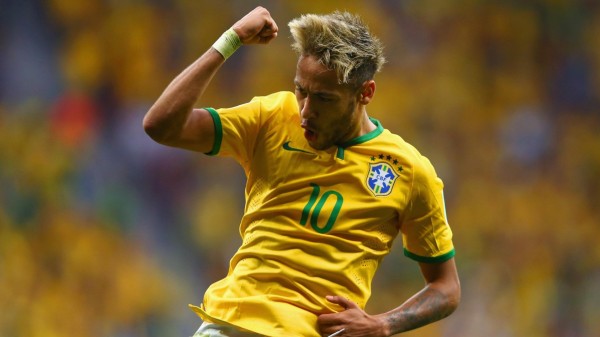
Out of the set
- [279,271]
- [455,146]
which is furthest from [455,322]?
[279,271]

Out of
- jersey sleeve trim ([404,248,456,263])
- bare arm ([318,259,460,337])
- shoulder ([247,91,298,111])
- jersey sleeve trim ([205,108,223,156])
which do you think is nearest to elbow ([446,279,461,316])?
bare arm ([318,259,460,337])

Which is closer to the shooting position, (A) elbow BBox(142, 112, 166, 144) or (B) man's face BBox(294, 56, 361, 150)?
(A) elbow BBox(142, 112, 166, 144)

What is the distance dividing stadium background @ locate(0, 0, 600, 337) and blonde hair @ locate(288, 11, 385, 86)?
10.4 ft

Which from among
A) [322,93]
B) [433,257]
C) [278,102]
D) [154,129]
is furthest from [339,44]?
[433,257]

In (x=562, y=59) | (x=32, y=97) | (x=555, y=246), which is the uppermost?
(x=562, y=59)

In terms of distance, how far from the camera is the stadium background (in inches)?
235

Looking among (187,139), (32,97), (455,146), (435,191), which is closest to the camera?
(187,139)

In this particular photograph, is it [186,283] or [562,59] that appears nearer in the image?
[186,283]

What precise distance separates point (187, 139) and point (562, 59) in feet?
14.6

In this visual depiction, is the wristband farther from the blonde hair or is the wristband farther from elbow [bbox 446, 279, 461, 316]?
elbow [bbox 446, 279, 461, 316]

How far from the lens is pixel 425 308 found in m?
3.19

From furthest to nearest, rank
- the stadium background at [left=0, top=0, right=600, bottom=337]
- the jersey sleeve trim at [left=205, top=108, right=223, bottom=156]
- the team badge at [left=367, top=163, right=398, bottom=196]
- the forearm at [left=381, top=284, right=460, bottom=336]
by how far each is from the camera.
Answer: the stadium background at [left=0, top=0, right=600, bottom=337], the forearm at [left=381, top=284, right=460, bottom=336], the team badge at [left=367, top=163, right=398, bottom=196], the jersey sleeve trim at [left=205, top=108, right=223, bottom=156]

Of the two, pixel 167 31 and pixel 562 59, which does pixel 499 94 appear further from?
pixel 167 31

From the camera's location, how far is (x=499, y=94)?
21.7 feet
